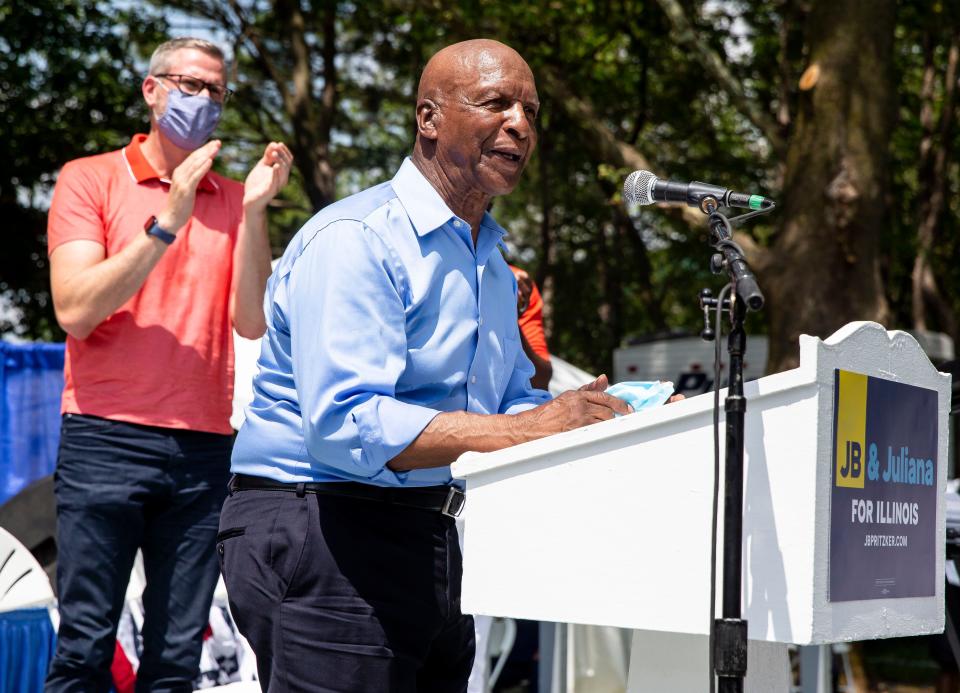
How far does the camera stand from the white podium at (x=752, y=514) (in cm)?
184

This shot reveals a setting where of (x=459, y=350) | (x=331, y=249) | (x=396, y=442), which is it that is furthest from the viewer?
(x=459, y=350)

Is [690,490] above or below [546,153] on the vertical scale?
below

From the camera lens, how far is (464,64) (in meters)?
2.37

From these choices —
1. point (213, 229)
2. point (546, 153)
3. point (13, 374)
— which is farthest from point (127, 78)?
point (213, 229)

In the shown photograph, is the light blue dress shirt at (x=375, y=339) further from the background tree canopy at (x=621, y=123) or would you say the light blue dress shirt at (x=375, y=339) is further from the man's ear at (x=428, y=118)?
the background tree canopy at (x=621, y=123)

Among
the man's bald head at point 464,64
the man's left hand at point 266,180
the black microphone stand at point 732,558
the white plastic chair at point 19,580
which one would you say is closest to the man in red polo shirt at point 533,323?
the man's left hand at point 266,180

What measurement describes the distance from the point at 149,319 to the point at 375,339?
1.59m

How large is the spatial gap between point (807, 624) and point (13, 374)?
5.17m

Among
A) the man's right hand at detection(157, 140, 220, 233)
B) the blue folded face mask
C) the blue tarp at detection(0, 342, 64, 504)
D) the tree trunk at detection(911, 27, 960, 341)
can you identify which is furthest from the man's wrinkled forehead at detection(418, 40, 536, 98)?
the tree trunk at detection(911, 27, 960, 341)

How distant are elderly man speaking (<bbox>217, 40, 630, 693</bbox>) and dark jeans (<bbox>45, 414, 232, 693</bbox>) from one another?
106 centimetres

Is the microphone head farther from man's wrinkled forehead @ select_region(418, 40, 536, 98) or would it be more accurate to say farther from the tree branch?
the tree branch

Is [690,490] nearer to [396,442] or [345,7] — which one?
[396,442]

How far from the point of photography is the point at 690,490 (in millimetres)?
1903

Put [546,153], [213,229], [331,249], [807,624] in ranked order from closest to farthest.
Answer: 1. [807,624]
2. [331,249]
3. [213,229]
4. [546,153]
